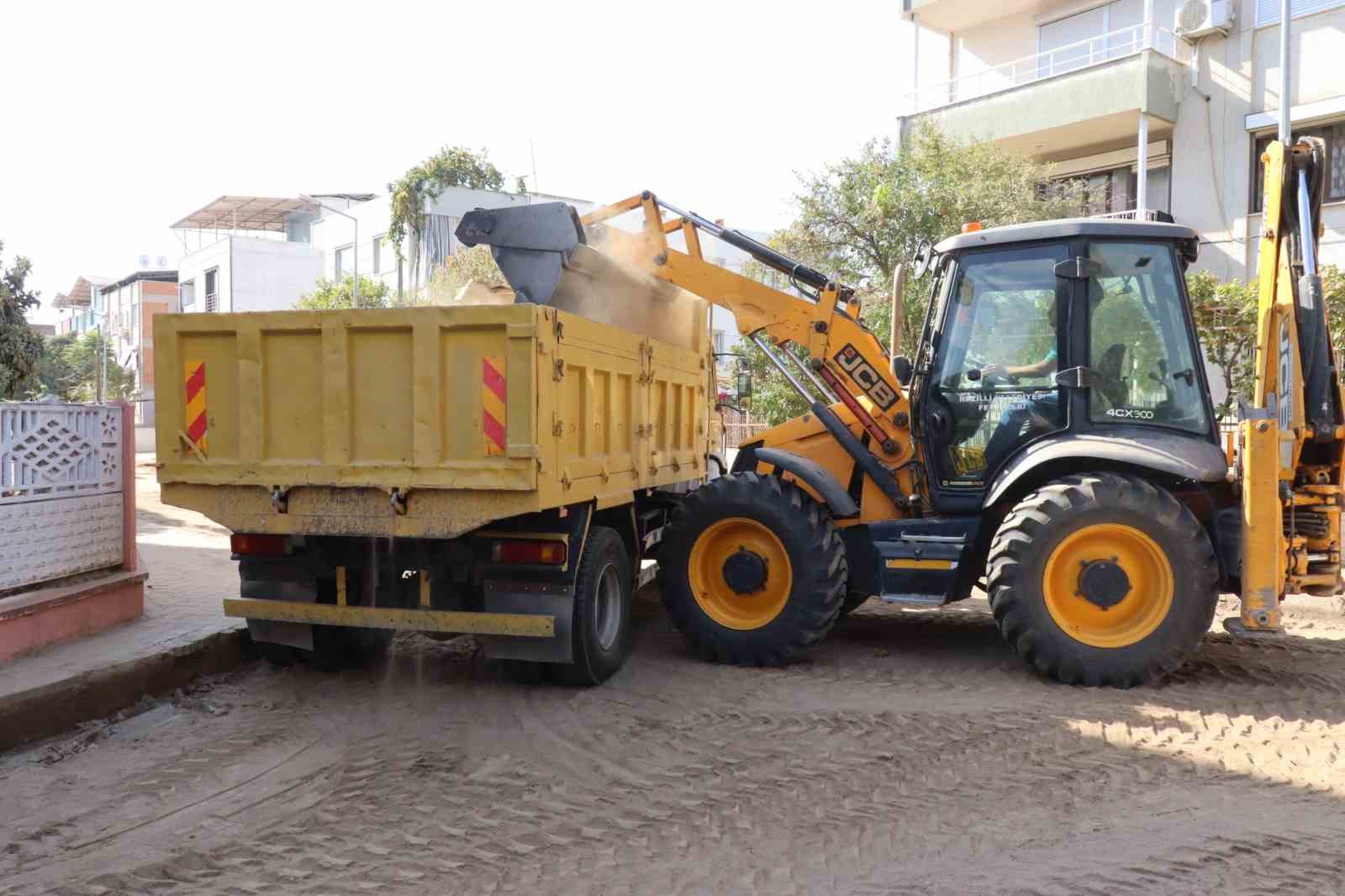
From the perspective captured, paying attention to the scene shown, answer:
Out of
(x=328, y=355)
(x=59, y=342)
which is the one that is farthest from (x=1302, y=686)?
(x=59, y=342)

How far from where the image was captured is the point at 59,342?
52781 mm

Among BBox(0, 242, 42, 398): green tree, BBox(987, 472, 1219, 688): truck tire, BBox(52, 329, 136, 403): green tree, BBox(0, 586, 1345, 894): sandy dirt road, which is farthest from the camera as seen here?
BBox(52, 329, 136, 403): green tree

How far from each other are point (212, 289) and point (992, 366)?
156 ft

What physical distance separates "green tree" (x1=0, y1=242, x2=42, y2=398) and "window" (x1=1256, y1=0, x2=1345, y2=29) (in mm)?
17749

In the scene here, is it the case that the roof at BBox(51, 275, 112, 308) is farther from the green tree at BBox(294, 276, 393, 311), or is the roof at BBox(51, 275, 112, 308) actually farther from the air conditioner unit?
the air conditioner unit

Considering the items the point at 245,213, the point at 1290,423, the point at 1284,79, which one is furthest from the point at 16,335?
the point at 245,213

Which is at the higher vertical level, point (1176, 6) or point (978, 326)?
point (1176, 6)

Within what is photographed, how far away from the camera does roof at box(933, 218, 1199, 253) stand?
649 centimetres

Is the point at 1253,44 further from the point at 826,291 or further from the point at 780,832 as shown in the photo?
the point at 780,832

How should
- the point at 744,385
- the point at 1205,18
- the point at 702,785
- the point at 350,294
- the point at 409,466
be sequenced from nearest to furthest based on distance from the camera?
1. the point at 702,785
2. the point at 409,466
3. the point at 744,385
4. the point at 1205,18
5. the point at 350,294

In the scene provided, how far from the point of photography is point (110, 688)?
5.86 metres

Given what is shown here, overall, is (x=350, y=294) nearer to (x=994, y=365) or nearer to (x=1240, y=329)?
(x=1240, y=329)

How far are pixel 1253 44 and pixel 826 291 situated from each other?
14933mm

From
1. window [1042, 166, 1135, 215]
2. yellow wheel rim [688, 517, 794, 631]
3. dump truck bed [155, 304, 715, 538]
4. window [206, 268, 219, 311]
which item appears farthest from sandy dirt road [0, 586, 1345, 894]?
window [206, 268, 219, 311]
